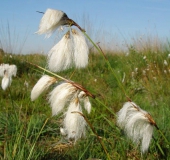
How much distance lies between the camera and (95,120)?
321 centimetres

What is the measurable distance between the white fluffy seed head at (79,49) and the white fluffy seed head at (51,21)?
11 centimetres

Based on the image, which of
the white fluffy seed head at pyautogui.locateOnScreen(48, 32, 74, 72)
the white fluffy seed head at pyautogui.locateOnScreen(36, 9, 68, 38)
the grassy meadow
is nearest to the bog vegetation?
the grassy meadow

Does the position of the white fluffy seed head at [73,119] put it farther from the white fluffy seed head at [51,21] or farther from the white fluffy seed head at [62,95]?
the white fluffy seed head at [51,21]

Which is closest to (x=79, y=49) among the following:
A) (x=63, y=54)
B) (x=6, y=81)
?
(x=63, y=54)

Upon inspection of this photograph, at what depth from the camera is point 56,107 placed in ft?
5.01

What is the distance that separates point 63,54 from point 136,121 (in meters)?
0.47

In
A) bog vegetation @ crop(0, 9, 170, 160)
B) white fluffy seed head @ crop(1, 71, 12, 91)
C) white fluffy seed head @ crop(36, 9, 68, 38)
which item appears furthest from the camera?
white fluffy seed head @ crop(1, 71, 12, 91)

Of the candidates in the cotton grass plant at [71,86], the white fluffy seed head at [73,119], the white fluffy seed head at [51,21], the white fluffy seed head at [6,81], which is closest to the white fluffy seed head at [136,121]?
the cotton grass plant at [71,86]

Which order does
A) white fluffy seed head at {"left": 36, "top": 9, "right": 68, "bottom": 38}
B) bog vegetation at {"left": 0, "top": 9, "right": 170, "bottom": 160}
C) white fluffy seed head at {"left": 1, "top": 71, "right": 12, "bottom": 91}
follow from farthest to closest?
white fluffy seed head at {"left": 1, "top": 71, "right": 12, "bottom": 91} → bog vegetation at {"left": 0, "top": 9, "right": 170, "bottom": 160} → white fluffy seed head at {"left": 36, "top": 9, "right": 68, "bottom": 38}

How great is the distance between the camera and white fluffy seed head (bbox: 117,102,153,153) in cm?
155

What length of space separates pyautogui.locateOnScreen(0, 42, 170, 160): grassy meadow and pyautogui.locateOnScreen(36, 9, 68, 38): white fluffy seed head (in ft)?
0.56

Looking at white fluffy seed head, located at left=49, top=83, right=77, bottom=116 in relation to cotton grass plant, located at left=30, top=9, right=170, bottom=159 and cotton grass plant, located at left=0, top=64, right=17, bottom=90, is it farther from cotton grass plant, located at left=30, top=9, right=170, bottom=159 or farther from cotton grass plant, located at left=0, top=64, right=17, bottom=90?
cotton grass plant, located at left=0, top=64, right=17, bottom=90

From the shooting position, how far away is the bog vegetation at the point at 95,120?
2.19 metres

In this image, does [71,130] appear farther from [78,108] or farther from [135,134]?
[135,134]
